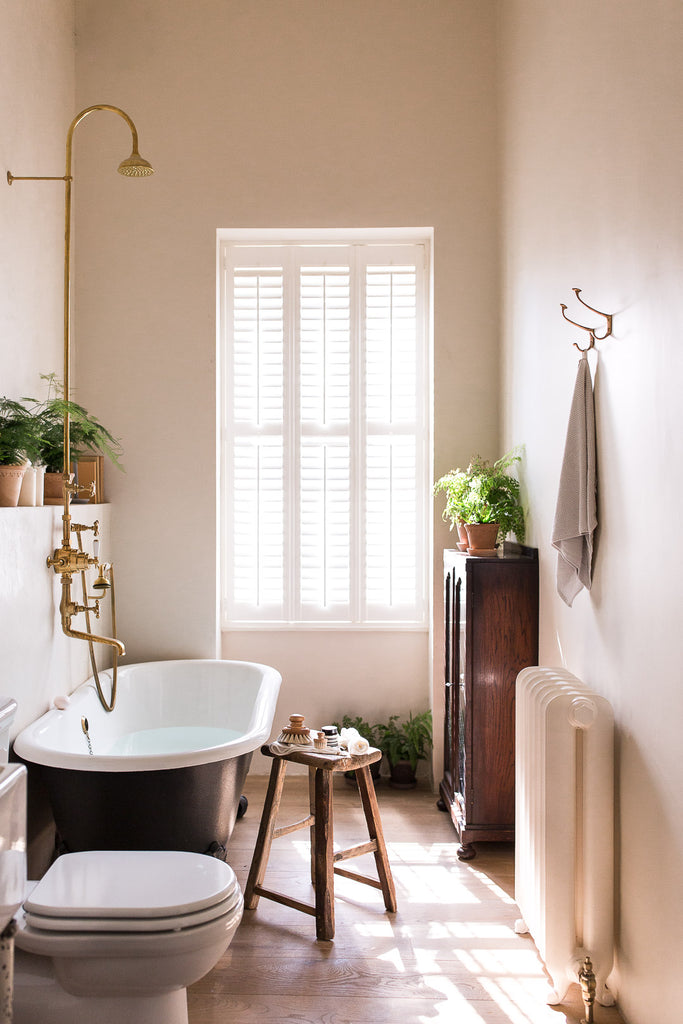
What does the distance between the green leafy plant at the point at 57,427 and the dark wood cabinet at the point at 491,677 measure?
1.52 m

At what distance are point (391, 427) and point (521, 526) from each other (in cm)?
95

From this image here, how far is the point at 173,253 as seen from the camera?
367 cm

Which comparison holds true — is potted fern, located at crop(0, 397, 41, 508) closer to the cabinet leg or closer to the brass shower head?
the brass shower head

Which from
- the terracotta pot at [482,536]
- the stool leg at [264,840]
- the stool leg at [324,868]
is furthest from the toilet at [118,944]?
the terracotta pot at [482,536]

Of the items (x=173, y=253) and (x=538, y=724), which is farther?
(x=173, y=253)

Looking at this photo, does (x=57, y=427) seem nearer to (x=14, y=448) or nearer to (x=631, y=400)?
(x=14, y=448)

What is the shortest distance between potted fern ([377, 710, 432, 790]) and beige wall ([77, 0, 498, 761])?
0.92m

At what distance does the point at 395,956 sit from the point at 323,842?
1.19 feet

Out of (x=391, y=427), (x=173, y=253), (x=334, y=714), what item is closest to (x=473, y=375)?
(x=391, y=427)

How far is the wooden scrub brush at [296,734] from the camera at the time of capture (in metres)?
2.56

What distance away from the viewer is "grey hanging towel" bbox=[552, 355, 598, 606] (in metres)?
2.21

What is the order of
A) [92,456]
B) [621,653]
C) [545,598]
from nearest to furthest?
1. [621,653]
2. [545,598]
3. [92,456]

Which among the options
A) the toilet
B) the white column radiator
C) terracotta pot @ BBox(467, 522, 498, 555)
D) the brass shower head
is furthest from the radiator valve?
the brass shower head

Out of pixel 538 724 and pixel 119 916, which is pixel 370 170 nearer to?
pixel 538 724
